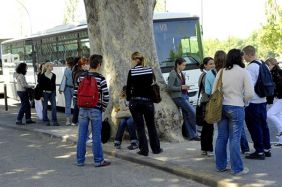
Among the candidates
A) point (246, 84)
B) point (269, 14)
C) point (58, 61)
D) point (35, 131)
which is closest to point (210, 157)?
point (246, 84)

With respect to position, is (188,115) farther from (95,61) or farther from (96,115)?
(95,61)

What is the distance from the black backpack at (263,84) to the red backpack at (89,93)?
99.2 inches

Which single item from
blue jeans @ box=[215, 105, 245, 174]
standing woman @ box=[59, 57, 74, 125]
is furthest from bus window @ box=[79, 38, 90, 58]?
blue jeans @ box=[215, 105, 245, 174]

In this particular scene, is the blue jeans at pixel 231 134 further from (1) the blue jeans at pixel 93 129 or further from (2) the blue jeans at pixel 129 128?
(2) the blue jeans at pixel 129 128

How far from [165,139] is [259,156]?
2.52 meters

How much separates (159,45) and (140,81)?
688cm

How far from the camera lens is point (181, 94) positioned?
10391 mm

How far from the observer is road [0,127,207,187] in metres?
7.39

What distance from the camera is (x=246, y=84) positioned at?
700cm

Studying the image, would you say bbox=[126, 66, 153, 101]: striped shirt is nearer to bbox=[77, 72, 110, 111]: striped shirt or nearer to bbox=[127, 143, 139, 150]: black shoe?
bbox=[77, 72, 110, 111]: striped shirt

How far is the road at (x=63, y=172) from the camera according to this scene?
24.2 feet

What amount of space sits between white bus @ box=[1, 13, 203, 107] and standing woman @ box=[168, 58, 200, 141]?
4731 millimetres

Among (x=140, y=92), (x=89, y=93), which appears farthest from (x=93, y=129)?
(x=140, y=92)

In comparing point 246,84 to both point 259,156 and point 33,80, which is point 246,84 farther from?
point 33,80
